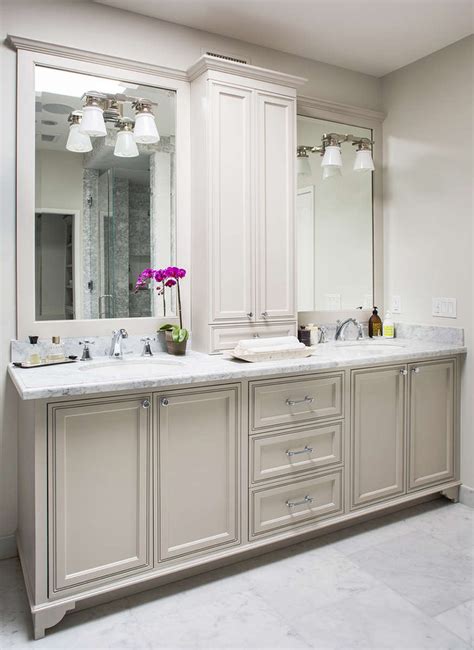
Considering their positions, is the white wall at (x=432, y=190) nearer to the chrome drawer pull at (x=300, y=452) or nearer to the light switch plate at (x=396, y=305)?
the light switch plate at (x=396, y=305)

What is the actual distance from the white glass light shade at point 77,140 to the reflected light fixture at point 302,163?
46.4 inches

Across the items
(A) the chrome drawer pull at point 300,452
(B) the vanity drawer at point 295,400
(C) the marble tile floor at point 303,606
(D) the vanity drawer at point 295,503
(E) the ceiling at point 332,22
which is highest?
(E) the ceiling at point 332,22

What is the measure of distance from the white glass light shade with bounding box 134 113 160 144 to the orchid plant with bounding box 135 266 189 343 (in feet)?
2.01

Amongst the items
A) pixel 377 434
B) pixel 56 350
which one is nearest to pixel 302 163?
pixel 377 434

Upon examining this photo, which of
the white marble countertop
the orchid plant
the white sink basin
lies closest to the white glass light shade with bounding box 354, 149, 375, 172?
the white marble countertop

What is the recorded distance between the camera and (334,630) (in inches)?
71.9

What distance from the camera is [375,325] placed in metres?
3.24

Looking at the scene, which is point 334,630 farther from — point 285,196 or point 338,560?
point 285,196

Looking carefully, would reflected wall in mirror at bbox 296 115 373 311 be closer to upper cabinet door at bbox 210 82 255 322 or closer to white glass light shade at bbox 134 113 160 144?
upper cabinet door at bbox 210 82 255 322

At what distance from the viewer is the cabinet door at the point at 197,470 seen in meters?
1.99

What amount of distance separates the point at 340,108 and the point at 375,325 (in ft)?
4.31

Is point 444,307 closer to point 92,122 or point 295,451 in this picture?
point 295,451

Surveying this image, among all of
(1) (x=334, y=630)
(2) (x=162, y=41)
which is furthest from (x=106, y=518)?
(2) (x=162, y=41)

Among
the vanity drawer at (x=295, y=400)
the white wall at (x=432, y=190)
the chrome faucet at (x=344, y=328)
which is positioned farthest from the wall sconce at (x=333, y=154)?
the vanity drawer at (x=295, y=400)
